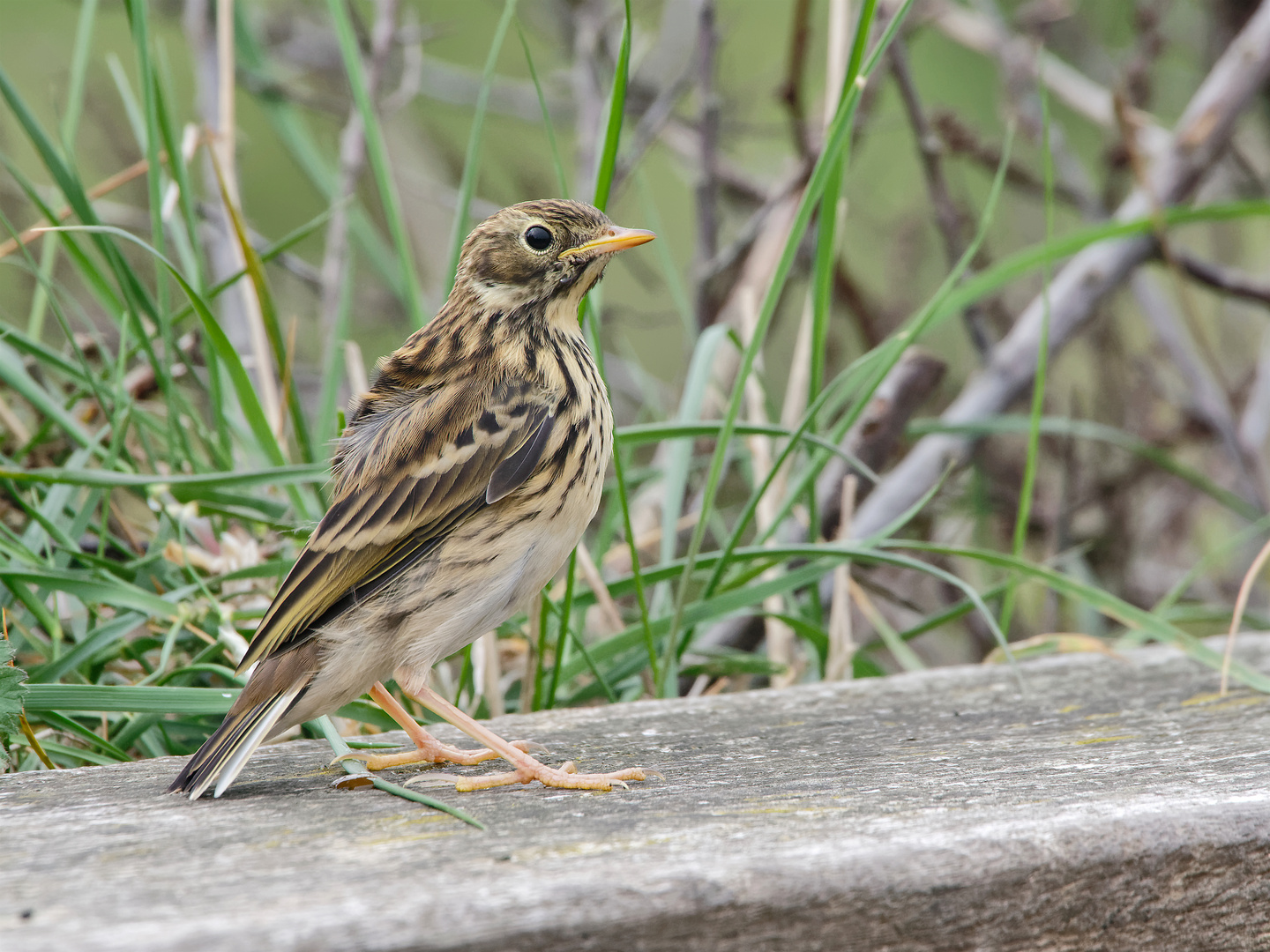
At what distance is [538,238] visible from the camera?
2.50 m

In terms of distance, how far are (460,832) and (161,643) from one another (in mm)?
1271

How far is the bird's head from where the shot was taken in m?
2.50

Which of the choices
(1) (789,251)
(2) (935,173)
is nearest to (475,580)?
(1) (789,251)

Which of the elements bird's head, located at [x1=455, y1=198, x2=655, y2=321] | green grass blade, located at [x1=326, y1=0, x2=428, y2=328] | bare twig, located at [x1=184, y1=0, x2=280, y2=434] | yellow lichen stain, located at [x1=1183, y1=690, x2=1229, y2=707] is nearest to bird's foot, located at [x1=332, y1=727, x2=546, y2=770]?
bird's head, located at [x1=455, y1=198, x2=655, y2=321]

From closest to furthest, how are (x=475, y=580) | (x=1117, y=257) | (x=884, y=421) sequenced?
(x=475, y=580)
(x=884, y=421)
(x=1117, y=257)

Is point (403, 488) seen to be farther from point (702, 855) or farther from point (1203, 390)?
point (1203, 390)

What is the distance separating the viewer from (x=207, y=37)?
4.36 m

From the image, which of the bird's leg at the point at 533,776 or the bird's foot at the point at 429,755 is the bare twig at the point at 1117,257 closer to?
the bird's foot at the point at 429,755

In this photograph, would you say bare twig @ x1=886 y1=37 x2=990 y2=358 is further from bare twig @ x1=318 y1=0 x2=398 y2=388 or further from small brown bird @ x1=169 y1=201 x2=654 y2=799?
small brown bird @ x1=169 y1=201 x2=654 y2=799

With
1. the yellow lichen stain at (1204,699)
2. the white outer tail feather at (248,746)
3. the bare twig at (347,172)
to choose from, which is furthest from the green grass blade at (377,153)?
the yellow lichen stain at (1204,699)

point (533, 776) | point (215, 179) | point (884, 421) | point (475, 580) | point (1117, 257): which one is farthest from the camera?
point (1117, 257)

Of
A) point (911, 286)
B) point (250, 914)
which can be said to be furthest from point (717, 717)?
point (911, 286)

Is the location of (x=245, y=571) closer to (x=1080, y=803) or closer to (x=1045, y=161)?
(x=1080, y=803)

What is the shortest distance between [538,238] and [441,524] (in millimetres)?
654
